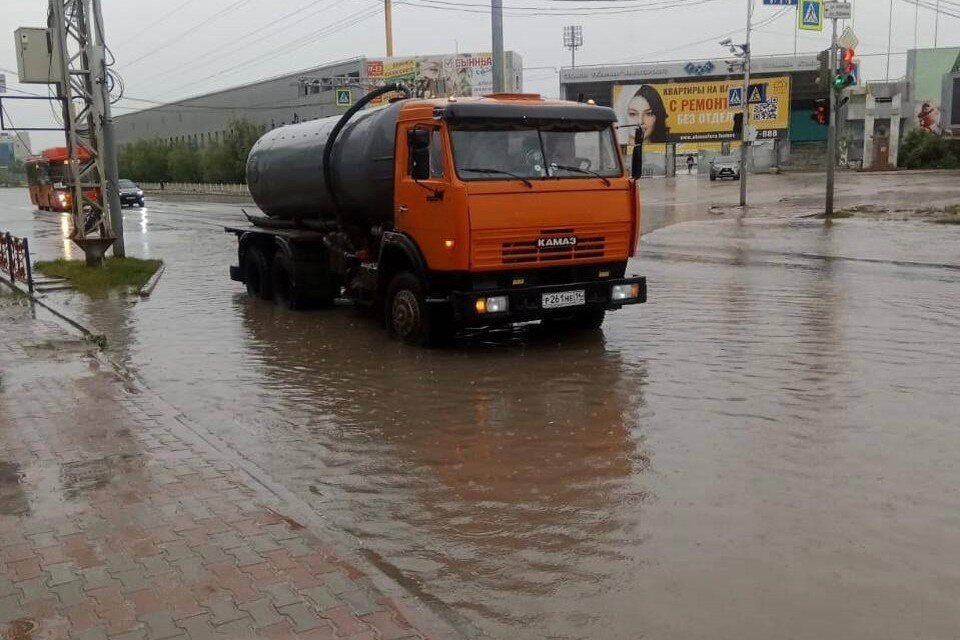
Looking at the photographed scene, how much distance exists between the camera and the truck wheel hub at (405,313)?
10.1m

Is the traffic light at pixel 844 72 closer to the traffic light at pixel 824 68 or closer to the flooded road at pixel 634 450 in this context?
the traffic light at pixel 824 68

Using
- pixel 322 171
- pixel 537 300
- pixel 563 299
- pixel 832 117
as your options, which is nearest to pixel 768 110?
pixel 832 117

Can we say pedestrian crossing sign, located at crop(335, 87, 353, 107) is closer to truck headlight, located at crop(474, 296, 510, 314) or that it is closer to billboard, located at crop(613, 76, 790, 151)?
billboard, located at crop(613, 76, 790, 151)

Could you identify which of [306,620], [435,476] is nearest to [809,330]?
[435,476]

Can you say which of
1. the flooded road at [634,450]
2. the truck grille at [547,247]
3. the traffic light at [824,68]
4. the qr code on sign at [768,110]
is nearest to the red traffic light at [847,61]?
the traffic light at [824,68]

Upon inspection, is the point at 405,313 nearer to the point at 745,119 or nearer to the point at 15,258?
the point at 15,258

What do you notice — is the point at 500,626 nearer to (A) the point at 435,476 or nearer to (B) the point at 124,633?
(B) the point at 124,633

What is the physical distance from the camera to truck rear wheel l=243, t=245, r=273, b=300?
46.8ft

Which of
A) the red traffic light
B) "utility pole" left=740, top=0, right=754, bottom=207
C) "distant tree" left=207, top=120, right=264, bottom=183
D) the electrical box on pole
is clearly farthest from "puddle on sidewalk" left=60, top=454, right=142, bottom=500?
"distant tree" left=207, top=120, right=264, bottom=183

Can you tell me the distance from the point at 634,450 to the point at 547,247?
352cm

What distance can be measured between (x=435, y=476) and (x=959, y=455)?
335 centimetres

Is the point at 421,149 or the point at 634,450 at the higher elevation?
the point at 421,149

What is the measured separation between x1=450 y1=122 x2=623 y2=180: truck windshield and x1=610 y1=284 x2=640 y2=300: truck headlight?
1.19 m

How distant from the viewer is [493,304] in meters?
9.29
